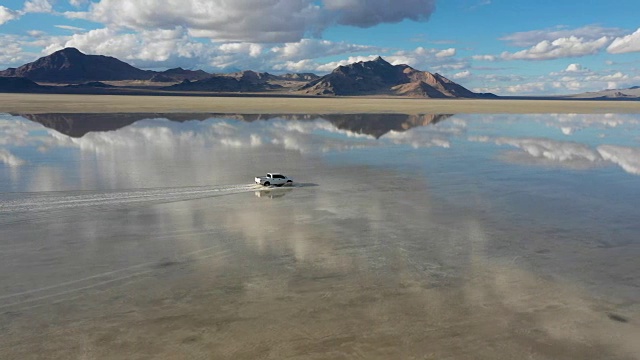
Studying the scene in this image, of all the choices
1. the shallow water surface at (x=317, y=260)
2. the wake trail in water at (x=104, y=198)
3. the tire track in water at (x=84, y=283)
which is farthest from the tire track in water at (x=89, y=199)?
the tire track in water at (x=84, y=283)

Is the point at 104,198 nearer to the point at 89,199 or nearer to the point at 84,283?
the point at 89,199

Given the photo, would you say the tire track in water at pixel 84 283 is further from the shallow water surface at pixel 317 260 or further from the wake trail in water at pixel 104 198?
the wake trail in water at pixel 104 198

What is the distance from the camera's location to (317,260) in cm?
2041

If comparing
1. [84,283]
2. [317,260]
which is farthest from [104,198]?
[317,260]

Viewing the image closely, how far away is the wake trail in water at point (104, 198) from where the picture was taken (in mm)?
27906

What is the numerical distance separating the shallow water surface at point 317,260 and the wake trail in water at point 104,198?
8.9 inches

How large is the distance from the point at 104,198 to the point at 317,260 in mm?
16934

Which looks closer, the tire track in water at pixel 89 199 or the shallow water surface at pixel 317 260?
the shallow water surface at pixel 317 260

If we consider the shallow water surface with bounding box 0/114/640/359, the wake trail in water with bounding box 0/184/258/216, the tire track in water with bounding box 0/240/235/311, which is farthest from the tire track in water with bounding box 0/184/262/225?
the tire track in water with bounding box 0/240/235/311

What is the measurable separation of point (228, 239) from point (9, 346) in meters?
10.5

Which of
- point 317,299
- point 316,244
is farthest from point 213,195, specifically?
point 317,299

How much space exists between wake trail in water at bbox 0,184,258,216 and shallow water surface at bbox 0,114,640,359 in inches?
8.9

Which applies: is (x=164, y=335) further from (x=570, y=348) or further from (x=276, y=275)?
(x=570, y=348)

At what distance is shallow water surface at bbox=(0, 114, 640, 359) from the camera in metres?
14.3
